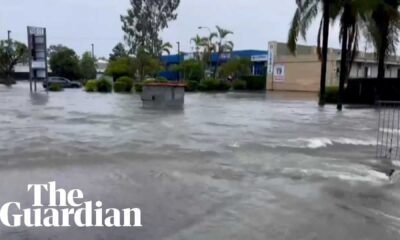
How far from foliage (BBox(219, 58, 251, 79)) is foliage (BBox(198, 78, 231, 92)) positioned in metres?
5.76

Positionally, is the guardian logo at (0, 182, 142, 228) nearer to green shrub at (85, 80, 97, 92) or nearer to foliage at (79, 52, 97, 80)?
green shrub at (85, 80, 97, 92)

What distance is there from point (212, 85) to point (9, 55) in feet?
96.6

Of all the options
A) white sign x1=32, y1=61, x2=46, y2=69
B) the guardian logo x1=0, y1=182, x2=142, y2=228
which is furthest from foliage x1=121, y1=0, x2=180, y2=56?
the guardian logo x1=0, y1=182, x2=142, y2=228

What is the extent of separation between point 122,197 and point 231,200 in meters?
1.42

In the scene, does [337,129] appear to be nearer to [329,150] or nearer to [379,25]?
[329,150]

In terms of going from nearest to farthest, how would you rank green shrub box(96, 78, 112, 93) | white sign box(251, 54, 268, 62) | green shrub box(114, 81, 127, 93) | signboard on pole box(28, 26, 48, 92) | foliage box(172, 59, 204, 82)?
signboard on pole box(28, 26, 48, 92)
green shrub box(96, 78, 112, 93)
green shrub box(114, 81, 127, 93)
foliage box(172, 59, 204, 82)
white sign box(251, 54, 268, 62)

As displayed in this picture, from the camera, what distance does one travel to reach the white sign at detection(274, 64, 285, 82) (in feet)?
185

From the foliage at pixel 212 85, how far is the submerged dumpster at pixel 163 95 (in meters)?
24.3

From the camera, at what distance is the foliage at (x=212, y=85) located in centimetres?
4725

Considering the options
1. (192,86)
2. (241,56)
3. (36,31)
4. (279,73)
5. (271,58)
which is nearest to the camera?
(36,31)

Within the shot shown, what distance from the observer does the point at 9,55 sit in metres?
60.1

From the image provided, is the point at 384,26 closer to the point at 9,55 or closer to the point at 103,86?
the point at 103,86

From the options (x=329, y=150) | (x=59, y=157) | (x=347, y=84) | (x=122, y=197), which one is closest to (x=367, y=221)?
(x=122, y=197)

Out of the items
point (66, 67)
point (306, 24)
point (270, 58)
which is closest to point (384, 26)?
point (306, 24)
